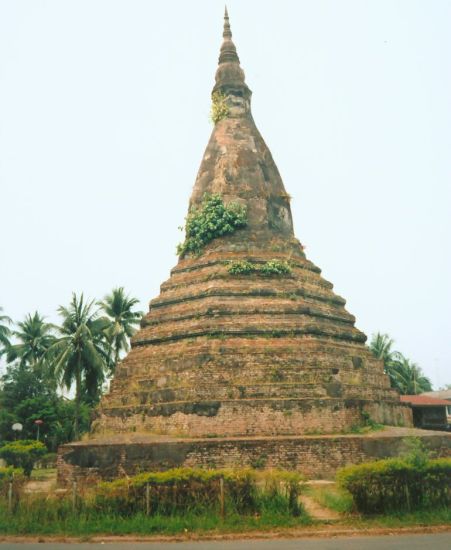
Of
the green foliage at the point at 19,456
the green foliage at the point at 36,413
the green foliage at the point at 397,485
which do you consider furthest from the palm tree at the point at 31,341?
the green foliage at the point at 397,485

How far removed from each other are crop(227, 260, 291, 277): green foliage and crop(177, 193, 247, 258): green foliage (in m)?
1.54

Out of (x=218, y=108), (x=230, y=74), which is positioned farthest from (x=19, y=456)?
(x=230, y=74)

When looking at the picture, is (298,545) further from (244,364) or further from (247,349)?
(247,349)

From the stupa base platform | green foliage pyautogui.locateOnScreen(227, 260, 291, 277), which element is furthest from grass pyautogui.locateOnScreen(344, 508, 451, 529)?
green foliage pyautogui.locateOnScreen(227, 260, 291, 277)

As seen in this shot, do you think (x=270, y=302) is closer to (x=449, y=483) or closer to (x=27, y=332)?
(x=449, y=483)

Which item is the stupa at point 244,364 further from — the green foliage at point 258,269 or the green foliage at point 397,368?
the green foliage at point 397,368

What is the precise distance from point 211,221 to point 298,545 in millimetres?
12123

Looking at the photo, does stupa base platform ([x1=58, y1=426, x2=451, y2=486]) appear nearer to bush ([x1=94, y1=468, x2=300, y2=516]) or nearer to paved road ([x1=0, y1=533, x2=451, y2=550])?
bush ([x1=94, y1=468, x2=300, y2=516])

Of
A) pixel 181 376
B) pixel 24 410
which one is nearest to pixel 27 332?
pixel 24 410

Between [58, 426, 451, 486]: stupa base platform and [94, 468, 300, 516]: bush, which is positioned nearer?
[94, 468, 300, 516]: bush

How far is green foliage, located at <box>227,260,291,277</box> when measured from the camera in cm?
1853

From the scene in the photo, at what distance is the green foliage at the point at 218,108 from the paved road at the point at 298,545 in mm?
15717

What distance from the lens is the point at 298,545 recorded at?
9.34m

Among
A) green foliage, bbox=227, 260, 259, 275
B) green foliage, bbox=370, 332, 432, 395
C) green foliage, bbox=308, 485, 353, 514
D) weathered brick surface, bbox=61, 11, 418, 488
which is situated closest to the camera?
green foliage, bbox=308, 485, 353, 514
